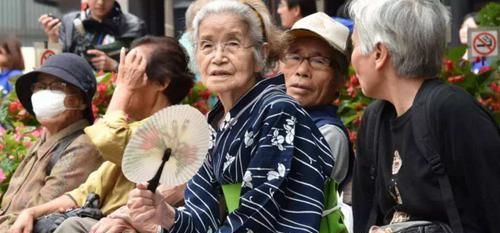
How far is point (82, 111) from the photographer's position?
6.69 metres

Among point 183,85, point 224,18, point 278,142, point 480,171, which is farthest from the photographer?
point 183,85

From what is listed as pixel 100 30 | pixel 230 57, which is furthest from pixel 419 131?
pixel 100 30

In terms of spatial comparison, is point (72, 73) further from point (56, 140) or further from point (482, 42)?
point (482, 42)

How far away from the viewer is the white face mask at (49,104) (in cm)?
657

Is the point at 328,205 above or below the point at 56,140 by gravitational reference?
above

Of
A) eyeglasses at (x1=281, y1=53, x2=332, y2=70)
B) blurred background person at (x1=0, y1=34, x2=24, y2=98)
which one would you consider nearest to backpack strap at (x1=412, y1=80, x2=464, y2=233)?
eyeglasses at (x1=281, y1=53, x2=332, y2=70)

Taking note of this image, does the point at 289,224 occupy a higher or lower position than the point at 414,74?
lower

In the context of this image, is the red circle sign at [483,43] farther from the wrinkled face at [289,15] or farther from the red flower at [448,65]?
A: the red flower at [448,65]

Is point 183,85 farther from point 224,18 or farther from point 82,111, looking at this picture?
point 224,18

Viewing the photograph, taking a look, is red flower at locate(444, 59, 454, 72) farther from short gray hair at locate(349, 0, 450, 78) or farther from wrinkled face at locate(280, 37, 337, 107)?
short gray hair at locate(349, 0, 450, 78)

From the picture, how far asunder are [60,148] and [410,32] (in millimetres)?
2743

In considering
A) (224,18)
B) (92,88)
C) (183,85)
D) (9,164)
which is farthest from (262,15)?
(9,164)

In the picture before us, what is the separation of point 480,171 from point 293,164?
73 centimetres

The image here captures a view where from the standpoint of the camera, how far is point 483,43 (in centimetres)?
849
